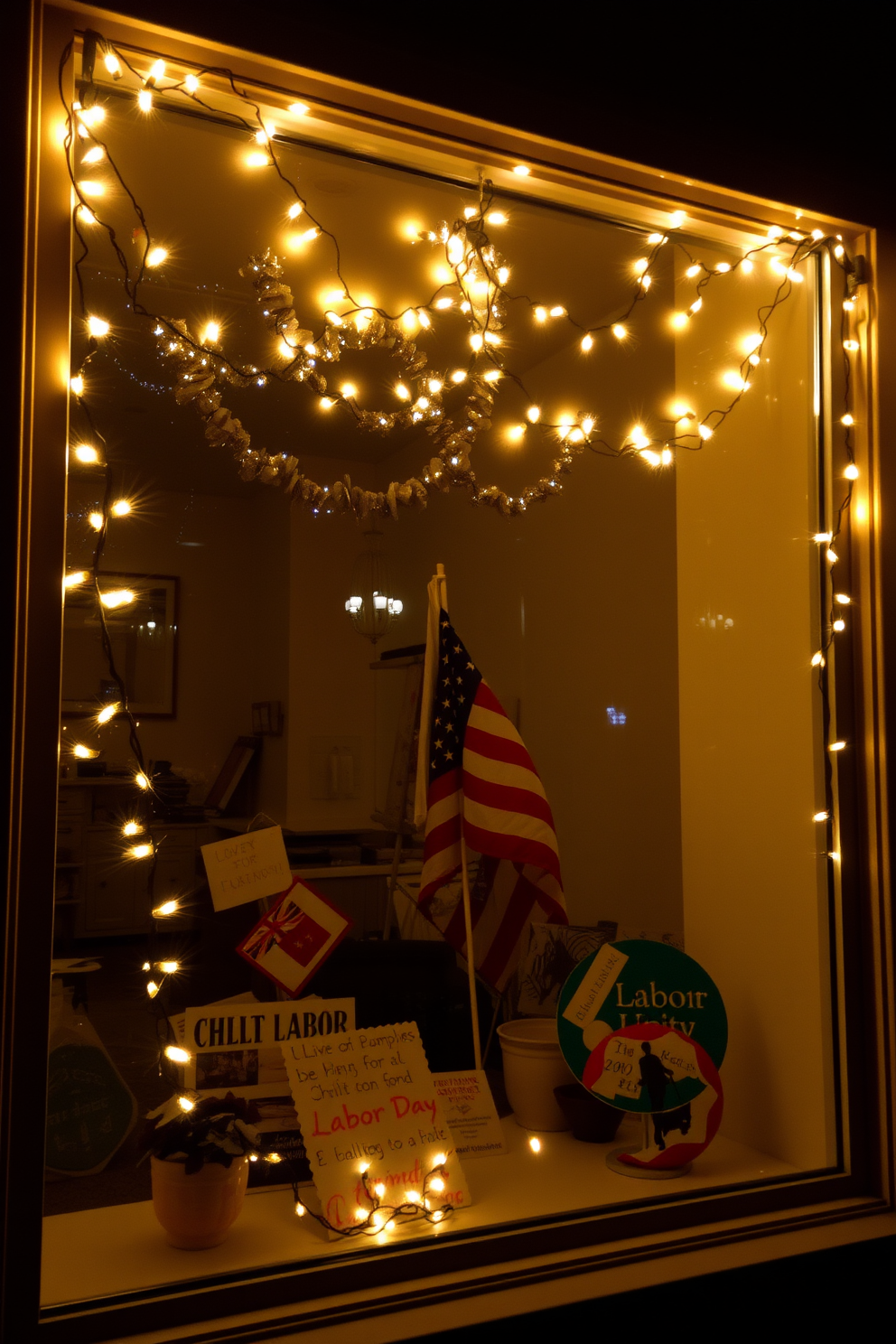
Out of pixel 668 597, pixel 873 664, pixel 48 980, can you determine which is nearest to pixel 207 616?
pixel 48 980

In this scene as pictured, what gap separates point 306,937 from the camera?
1836 millimetres

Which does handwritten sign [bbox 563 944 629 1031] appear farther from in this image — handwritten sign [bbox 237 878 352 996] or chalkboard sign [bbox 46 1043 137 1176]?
chalkboard sign [bbox 46 1043 137 1176]

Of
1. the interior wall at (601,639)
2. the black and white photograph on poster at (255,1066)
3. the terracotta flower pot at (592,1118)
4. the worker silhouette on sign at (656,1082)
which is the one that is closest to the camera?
the black and white photograph on poster at (255,1066)

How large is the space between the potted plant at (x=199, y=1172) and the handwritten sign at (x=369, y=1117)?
0.12 metres

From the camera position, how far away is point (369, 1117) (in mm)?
1635

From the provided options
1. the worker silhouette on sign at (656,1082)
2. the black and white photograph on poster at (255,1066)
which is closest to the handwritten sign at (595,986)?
the worker silhouette on sign at (656,1082)

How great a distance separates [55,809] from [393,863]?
0.91 m

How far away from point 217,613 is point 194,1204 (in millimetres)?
958

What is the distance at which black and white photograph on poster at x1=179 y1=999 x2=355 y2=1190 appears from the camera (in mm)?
1683

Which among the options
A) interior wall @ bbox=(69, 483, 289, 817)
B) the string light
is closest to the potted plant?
interior wall @ bbox=(69, 483, 289, 817)

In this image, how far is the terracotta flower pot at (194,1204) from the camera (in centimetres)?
144

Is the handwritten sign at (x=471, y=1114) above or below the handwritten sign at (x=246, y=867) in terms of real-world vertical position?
below

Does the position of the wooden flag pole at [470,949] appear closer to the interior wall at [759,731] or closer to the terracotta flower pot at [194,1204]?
the interior wall at [759,731]

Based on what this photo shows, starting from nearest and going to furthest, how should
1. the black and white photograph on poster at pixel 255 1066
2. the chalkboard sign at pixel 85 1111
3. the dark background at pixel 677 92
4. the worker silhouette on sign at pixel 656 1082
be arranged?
the dark background at pixel 677 92 < the chalkboard sign at pixel 85 1111 < the black and white photograph on poster at pixel 255 1066 < the worker silhouette on sign at pixel 656 1082
